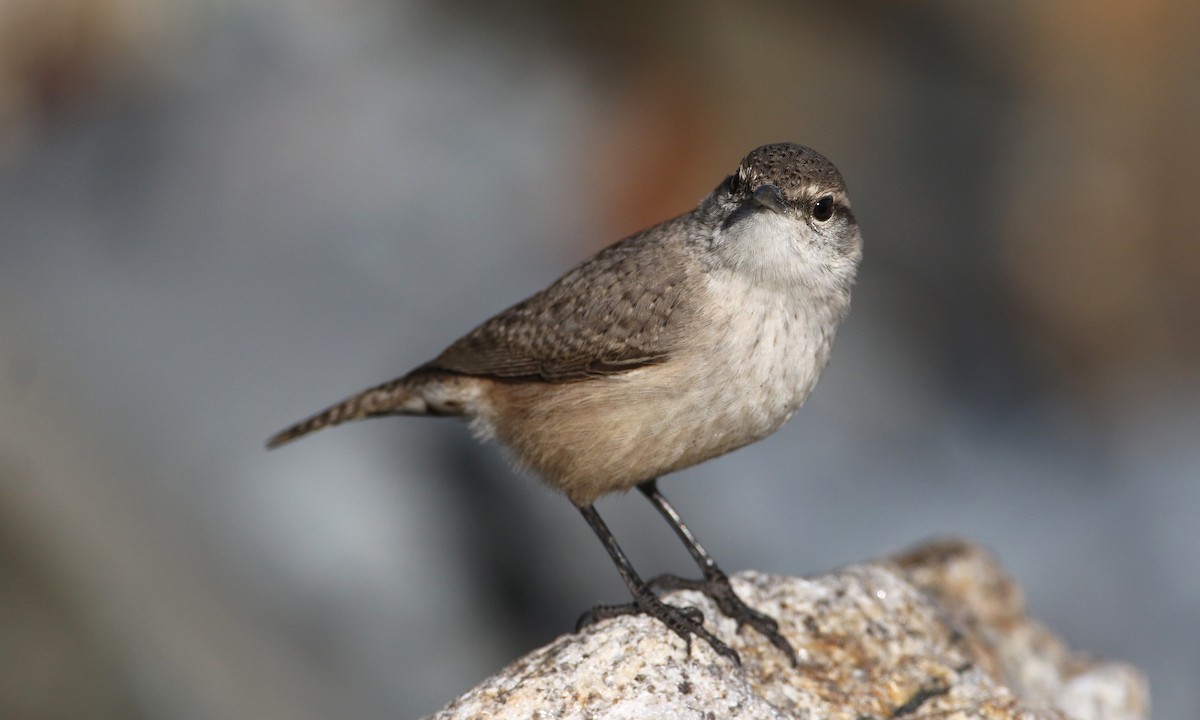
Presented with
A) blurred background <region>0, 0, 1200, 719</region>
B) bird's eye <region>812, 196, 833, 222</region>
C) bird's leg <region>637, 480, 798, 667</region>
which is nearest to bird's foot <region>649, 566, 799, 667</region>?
bird's leg <region>637, 480, 798, 667</region>

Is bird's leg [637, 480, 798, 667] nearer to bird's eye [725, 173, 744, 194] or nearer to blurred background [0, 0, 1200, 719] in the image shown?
bird's eye [725, 173, 744, 194]

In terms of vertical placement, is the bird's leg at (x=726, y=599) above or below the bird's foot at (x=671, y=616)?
below

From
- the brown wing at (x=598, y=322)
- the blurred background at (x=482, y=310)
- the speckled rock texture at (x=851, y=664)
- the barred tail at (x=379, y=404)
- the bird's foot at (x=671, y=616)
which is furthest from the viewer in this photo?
the blurred background at (x=482, y=310)

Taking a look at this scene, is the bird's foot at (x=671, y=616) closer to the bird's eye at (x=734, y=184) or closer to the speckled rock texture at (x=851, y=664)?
the speckled rock texture at (x=851, y=664)

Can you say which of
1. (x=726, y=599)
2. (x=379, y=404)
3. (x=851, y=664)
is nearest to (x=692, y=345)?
(x=726, y=599)

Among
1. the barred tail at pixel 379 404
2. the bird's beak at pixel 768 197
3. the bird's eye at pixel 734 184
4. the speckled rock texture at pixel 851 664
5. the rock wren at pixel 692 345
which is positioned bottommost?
the speckled rock texture at pixel 851 664

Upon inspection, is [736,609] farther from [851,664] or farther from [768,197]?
[768,197]

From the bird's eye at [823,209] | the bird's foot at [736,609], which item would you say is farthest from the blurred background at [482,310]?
the bird's eye at [823,209]
